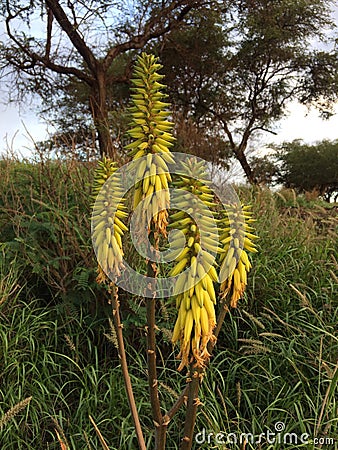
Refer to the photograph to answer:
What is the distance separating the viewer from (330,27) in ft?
56.5

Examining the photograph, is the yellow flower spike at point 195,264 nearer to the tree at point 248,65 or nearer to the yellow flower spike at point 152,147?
the yellow flower spike at point 152,147

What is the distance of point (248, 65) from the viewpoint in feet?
60.4

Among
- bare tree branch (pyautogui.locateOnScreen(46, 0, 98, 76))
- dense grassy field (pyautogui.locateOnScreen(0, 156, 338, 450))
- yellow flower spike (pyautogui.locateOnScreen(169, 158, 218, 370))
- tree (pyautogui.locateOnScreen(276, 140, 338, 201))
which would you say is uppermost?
bare tree branch (pyautogui.locateOnScreen(46, 0, 98, 76))

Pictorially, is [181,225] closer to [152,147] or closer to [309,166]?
[152,147]

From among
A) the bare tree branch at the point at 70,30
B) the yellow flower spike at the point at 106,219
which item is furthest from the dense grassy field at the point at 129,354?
the bare tree branch at the point at 70,30

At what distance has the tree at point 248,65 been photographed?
16.1 meters

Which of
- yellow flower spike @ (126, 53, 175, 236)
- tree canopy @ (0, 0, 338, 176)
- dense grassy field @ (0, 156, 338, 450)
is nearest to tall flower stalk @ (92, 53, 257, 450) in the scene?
yellow flower spike @ (126, 53, 175, 236)

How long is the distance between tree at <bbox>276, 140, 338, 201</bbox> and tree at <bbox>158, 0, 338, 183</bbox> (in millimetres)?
4037

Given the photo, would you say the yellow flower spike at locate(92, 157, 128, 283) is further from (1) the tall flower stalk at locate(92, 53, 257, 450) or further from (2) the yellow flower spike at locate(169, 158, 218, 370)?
(2) the yellow flower spike at locate(169, 158, 218, 370)

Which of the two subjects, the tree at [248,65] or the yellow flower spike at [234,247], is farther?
the tree at [248,65]

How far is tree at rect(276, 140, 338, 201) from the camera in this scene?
22484 mm

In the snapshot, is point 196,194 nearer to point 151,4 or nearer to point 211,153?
point 211,153

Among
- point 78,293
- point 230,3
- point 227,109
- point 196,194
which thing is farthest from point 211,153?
point 196,194

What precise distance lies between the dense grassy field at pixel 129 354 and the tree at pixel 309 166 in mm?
18851
